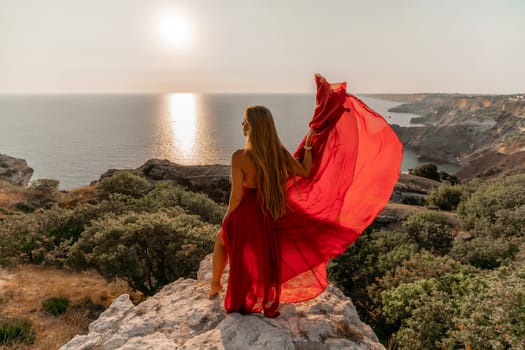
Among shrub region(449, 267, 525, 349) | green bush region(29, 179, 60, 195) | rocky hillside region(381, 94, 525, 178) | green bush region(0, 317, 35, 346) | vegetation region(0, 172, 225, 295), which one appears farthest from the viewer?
rocky hillside region(381, 94, 525, 178)

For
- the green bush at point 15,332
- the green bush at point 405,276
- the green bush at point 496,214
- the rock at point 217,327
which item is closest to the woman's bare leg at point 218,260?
the rock at point 217,327

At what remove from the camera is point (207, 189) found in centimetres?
3697

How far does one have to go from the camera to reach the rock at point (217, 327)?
13.0ft

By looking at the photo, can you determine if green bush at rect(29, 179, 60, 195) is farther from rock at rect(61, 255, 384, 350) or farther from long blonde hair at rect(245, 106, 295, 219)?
long blonde hair at rect(245, 106, 295, 219)

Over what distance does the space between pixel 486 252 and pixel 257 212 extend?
13.7 meters

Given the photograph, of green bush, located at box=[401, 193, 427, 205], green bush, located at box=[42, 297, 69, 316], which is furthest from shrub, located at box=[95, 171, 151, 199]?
green bush, located at box=[401, 193, 427, 205]

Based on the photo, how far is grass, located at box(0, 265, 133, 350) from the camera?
296 inches

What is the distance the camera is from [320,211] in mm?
4766

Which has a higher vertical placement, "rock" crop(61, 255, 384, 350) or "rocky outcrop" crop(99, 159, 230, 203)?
"rock" crop(61, 255, 384, 350)

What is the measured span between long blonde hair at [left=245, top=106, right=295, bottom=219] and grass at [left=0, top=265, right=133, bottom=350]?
598 centimetres

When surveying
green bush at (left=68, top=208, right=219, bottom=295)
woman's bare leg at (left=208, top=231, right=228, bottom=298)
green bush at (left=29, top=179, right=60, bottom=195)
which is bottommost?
green bush at (left=29, top=179, right=60, bottom=195)

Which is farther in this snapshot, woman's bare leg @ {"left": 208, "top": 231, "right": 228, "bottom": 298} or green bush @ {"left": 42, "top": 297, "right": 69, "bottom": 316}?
green bush @ {"left": 42, "top": 297, "right": 69, "bottom": 316}

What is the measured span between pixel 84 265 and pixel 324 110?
10.5m

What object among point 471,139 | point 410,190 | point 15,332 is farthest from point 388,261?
point 471,139
